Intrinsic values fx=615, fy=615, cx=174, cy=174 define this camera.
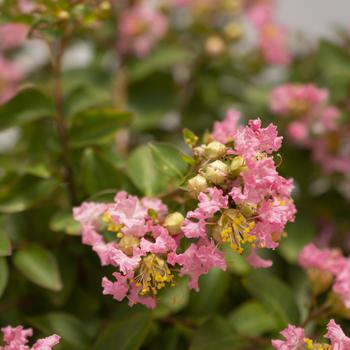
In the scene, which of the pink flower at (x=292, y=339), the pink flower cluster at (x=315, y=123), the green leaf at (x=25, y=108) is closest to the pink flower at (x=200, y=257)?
the pink flower at (x=292, y=339)

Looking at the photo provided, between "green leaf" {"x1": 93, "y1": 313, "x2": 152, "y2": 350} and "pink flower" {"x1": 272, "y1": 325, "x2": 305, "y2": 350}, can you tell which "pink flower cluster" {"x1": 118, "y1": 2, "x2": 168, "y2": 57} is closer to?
"green leaf" {"x1": 93, "y1": 313, "x2": 152, "y2": 350}

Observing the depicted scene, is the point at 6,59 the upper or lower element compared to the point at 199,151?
lower

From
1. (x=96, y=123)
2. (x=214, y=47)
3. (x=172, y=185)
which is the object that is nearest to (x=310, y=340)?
(x=172, y=185)

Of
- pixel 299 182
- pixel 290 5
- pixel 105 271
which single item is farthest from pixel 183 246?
pixel 290 5

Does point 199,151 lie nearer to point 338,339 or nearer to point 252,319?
point 338,339

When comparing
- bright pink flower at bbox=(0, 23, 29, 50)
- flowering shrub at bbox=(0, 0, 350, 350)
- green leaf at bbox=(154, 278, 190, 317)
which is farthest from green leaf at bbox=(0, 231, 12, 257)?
bright pink flower at bbox=(0, 23, 29, 50)

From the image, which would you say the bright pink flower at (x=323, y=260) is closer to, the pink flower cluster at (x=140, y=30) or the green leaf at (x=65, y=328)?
the green leaf at (x=65, y=328)
